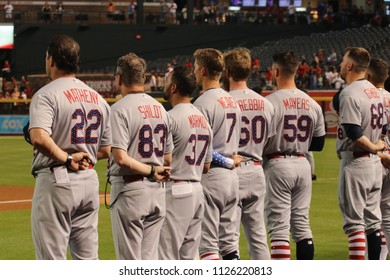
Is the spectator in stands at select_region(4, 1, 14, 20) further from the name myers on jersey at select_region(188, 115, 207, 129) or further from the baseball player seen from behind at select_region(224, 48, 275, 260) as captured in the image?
the name myers on jersey at select_region(188, 115, 207, 129)

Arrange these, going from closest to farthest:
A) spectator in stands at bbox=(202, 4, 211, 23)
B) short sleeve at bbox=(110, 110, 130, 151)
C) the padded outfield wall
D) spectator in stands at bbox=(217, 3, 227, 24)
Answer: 1. short sleeve at bbox=(110, 110, 130, 151)
2. the padded outfield wall
3. spectator in stands at bbox=(202, 4, 211, 23)
4. spectator in stands at bbox=(217, 3, 227, 24)

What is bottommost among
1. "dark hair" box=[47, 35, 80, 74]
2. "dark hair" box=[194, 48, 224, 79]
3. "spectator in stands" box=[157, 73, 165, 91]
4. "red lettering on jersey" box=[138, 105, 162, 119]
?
"spectator in stands" box=[157, 73, 165, 91]

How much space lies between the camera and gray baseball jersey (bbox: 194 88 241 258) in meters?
8.33

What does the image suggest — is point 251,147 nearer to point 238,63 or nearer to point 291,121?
point 291,121

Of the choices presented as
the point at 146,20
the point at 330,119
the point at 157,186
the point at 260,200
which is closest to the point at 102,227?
the point at 260,200

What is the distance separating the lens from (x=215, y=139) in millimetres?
8438

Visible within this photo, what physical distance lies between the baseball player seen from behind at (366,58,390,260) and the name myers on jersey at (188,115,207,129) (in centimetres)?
244

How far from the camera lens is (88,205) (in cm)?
700

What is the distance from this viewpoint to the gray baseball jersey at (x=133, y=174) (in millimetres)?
7340

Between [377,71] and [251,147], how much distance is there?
6.16ft

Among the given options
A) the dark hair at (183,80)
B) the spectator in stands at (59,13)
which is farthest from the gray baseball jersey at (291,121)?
the spectator in stands at (59,13)

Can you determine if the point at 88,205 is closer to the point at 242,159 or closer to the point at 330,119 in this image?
the point at 242,159

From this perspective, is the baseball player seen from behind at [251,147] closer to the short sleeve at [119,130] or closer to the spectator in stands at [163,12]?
the short sleeve at [119,130]

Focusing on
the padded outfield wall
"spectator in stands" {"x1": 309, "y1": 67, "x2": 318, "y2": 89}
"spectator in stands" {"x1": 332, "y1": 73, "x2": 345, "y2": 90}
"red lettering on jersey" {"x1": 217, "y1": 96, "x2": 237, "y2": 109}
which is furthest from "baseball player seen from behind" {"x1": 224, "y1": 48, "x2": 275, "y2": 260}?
the padded outfield wall
